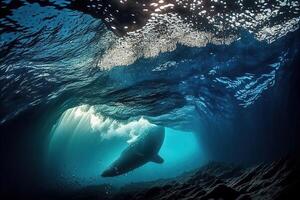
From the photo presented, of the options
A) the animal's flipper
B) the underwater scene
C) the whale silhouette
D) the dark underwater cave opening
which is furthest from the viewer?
the animal's flipper

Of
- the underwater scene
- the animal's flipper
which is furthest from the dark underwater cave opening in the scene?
the animal's flipper

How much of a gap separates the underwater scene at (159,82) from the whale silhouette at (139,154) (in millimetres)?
112

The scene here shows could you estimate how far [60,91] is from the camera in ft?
54.0

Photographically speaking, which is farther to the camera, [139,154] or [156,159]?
[156,159]

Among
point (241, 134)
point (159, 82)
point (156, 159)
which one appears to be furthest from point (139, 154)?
point (241, 134)

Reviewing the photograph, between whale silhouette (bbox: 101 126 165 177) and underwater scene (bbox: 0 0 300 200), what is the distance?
0.37 ft

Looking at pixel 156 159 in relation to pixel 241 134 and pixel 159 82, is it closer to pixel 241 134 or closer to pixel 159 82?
pixel 241 134

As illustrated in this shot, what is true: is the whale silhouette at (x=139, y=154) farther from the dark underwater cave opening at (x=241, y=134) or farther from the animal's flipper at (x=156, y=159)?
the dark underwater cave opening at (x=241, y=134)

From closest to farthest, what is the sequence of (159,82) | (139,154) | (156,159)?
(159,82) → (139,154) → (156,159)

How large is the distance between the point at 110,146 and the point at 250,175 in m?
33.6

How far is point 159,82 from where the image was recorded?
55.3ft

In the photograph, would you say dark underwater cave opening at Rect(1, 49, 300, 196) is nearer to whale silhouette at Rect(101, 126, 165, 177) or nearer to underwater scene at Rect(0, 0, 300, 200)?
underwater scene at Rect(0, 0, 300, 200)

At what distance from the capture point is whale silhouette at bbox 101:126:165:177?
71.3 ft

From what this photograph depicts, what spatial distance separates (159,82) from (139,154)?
26.2ft
